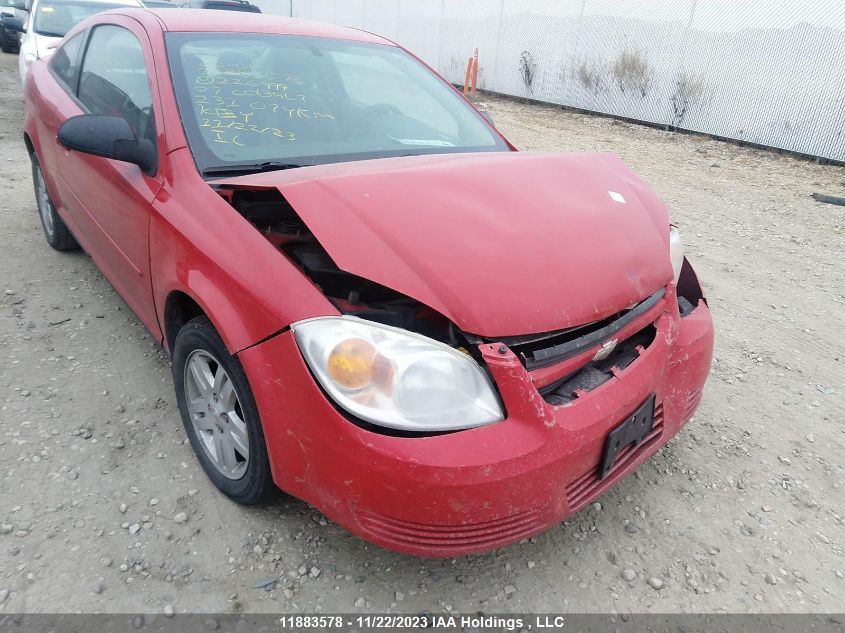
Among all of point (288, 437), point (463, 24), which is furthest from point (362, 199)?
point (463, 24)

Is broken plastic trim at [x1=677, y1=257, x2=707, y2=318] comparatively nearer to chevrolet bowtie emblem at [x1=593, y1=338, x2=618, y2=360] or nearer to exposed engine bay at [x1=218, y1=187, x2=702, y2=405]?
exposed engine bay at [x1=218, y1=187, x2=702, y2=405]

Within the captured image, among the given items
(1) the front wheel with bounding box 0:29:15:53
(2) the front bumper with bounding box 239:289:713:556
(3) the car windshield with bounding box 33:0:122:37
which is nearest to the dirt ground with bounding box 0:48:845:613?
(2) the front bumper with bounding box 239:289:713:556

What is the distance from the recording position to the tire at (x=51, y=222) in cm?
383

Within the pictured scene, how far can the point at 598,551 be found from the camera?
6.55 ft

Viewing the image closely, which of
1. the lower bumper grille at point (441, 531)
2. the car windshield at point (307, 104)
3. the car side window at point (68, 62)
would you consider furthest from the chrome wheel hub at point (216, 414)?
the car side window at point (68, 62)

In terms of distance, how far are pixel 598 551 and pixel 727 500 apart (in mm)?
624

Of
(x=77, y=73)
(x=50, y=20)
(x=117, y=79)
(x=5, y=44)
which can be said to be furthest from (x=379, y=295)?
(x=5, y=44)

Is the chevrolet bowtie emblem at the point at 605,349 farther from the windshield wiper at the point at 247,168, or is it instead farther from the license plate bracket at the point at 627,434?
the windshield wiper at the point at 247,168

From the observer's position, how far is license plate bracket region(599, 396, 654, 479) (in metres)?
1.69

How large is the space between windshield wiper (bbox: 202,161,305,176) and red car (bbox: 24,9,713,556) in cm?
1

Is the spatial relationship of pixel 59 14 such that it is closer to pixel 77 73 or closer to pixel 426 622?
pixel 77 73

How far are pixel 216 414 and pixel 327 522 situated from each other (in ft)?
1.72

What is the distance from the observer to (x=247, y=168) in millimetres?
2139

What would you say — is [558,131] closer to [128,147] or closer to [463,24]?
[463,24]
